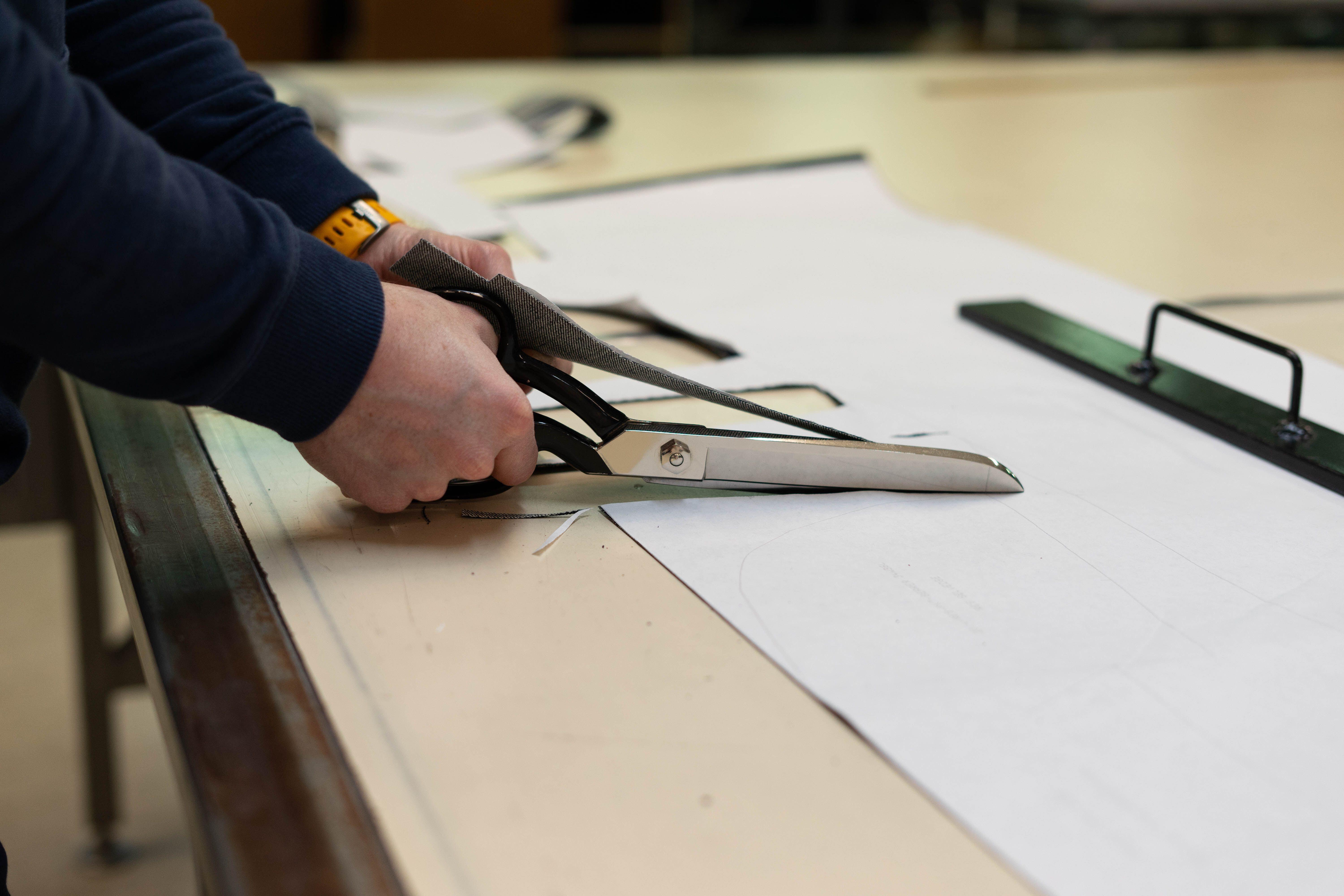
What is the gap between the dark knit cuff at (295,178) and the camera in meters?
0.67

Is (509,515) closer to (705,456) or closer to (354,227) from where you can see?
Result: (705,456)

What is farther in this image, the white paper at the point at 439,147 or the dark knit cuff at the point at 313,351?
the white paper at the point at 439,147

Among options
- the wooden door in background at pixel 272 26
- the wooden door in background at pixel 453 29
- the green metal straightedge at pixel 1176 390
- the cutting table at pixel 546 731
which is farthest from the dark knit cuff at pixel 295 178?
the wooden door in background at pixel 272 26

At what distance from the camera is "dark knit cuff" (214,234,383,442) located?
1.46 feet

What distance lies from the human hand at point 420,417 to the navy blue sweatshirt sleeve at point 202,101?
0.72 ft

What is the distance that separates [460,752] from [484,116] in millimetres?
1241

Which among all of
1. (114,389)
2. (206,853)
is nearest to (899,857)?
(206,853)

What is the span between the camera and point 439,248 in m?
0.60

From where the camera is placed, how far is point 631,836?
332 mm

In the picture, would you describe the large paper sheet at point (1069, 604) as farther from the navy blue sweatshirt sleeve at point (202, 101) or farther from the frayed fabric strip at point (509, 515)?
the navy blue sweatshirt sleeve at point (202, 101)

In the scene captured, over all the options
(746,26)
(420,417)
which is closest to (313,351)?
(420,417)

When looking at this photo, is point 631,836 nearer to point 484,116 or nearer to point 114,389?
point 114,389

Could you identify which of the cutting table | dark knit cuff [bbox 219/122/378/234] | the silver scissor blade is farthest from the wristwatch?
the silver scissor blade

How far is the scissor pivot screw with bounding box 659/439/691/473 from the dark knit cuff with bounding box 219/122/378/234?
0.98 feet
